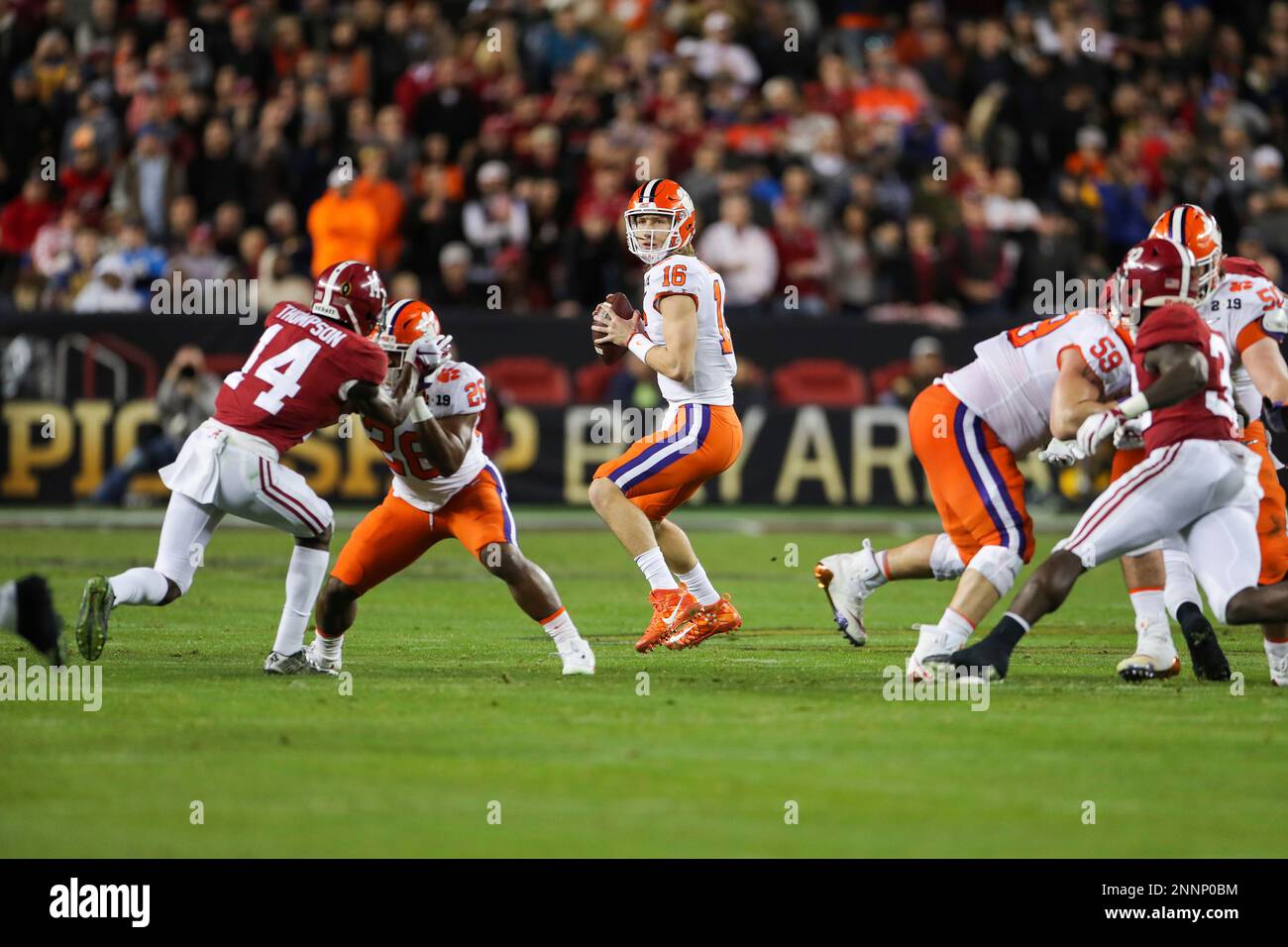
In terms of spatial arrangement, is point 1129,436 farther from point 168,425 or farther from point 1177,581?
point 168,425

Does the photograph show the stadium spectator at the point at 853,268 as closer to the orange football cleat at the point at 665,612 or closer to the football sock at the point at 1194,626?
the orange football cleat at the point at 665,612

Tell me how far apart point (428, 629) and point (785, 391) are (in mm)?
9621

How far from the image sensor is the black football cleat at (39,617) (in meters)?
8.30

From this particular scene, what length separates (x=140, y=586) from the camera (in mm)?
8938

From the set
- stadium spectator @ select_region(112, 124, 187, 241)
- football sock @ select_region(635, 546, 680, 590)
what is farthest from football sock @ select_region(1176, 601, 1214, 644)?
stadium spectator @ select_region(112, 124, 187, 241)

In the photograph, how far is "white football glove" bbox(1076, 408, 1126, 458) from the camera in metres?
8.48

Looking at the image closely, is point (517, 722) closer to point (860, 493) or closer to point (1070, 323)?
point (1070, 323)

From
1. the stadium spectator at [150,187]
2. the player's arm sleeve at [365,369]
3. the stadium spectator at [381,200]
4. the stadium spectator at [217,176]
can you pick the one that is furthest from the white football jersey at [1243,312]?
the stadium spectator at [150,187]

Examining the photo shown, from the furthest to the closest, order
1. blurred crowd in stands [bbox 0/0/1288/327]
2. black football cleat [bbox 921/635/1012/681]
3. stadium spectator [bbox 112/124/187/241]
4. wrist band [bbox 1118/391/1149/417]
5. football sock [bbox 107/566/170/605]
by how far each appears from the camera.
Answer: stadium spectator [bbox 112/124/187/241] → blurred crowd in stands [bbox 0/0/1288/327] → football sock [bbox 107/566/170/605] → black football cleat [bbox 921/635/1012/681] → wrist band [bbox 1118/391/1149/417]

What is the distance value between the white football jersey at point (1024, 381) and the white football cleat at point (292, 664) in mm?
3424

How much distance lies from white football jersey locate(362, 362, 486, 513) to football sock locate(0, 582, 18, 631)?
186 cm

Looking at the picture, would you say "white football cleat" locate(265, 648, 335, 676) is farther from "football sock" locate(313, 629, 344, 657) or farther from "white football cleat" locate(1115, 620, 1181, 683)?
"white football cleat" locate(1115, 620, 1181, 683)

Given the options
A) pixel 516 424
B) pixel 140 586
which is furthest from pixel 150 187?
pixel 140 586

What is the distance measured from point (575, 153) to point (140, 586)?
1363cm
